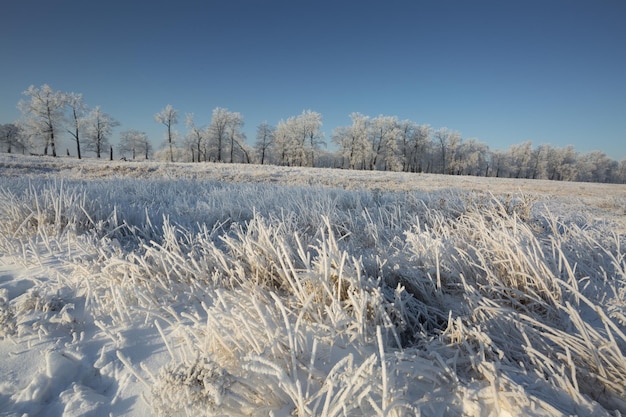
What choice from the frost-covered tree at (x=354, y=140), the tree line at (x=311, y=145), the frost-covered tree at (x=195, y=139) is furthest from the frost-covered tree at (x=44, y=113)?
the frost-covered tree at (x=354, y=140)

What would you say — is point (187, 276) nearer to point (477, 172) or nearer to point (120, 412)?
point (120, 412)

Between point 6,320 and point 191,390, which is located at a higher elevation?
point 191,390

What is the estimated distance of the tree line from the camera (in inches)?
1741

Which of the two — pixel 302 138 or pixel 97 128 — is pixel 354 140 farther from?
pixel 97 128

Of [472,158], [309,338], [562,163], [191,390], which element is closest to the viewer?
[191,390]

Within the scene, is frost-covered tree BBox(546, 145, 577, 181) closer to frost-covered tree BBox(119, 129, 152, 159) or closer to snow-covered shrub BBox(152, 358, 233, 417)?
snow-covered shrub BBox(152, 358, 233, 417)

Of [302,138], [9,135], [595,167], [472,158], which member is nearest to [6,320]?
[302,138]

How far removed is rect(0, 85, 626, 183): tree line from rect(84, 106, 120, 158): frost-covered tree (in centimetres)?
16

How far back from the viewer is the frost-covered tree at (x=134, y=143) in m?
69.4

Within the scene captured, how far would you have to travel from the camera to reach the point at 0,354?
1.57 m

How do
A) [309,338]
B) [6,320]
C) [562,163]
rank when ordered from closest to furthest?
1. [309,338]
2. [6,320]
3. [562,163]

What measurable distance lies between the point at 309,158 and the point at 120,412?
186 feet

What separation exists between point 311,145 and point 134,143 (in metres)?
48.7

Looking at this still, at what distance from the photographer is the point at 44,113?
41719 mm
